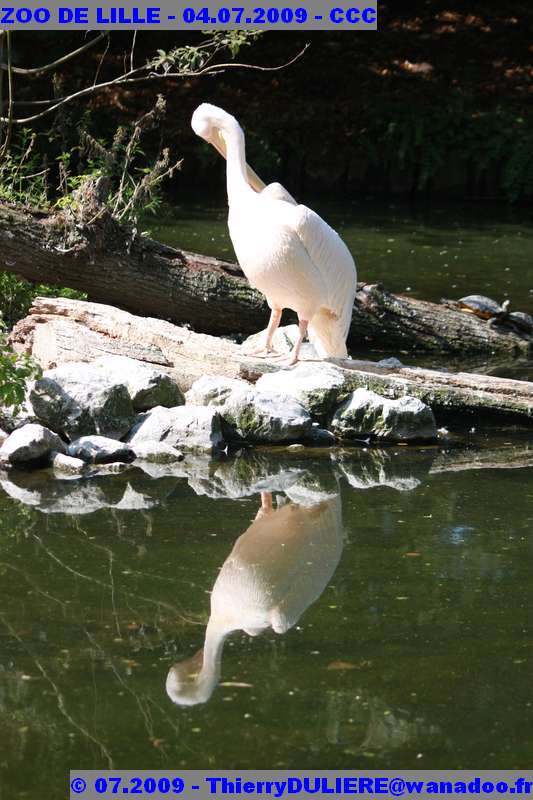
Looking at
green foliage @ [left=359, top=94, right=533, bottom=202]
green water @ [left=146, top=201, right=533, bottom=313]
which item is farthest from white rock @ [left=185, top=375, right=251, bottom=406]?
green foliage @ [left=359, top=94, right=533, bottom=202]

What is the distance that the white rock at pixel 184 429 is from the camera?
6.47 meters

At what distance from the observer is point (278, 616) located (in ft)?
14.4

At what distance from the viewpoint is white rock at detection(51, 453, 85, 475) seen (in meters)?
6.04

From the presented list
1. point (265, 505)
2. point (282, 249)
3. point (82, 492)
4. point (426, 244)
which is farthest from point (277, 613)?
point (426, 244)

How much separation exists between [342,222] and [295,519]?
1017 centimetres

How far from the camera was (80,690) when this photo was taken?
3785 millimetres

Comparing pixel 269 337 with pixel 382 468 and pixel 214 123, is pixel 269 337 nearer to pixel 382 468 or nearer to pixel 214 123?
pixel 214 123

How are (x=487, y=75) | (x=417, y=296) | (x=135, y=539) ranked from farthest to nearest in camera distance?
(x=487, y=75), (x=417, y=296), (x=135, y=539)

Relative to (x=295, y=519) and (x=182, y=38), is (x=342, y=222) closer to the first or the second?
(x=182, y=38)

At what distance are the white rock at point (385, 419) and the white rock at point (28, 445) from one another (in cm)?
158

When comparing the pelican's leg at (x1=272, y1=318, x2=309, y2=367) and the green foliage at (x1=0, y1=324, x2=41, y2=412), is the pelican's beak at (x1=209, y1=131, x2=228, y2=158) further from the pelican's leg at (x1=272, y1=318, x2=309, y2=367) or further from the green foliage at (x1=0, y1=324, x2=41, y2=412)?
the green foliage at (x1=0, y1=324, x2=41, y2=412)

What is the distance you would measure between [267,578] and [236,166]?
3.07 metres

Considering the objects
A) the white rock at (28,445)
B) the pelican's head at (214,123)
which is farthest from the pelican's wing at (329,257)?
the white rock at (28,445)

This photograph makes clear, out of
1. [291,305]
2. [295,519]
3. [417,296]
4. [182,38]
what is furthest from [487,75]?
[295,519]
